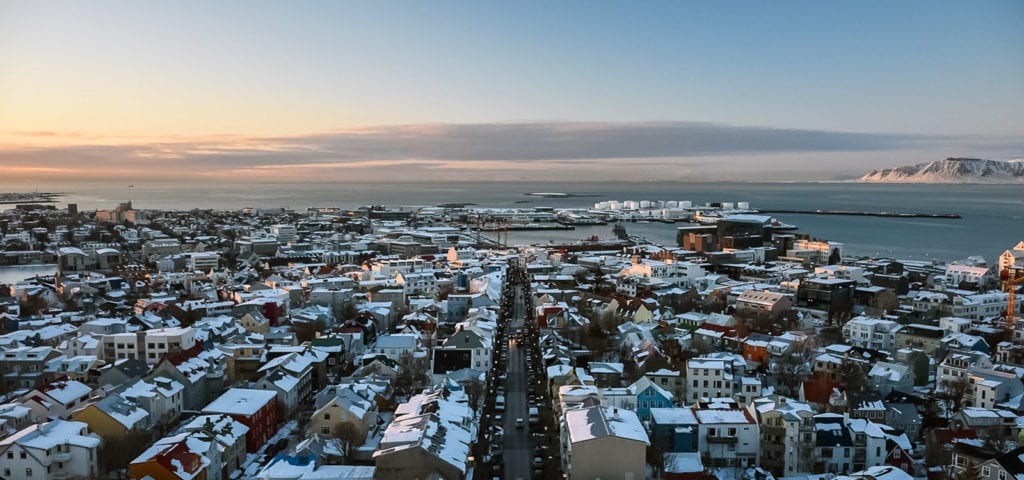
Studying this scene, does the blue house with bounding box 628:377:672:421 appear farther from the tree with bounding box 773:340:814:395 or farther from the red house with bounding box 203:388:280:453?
the red house with bounding box 203:388:280:453

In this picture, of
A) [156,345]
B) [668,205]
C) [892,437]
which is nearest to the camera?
[892,437]

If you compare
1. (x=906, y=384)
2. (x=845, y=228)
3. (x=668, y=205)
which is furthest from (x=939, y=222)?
(x=906, y=384)

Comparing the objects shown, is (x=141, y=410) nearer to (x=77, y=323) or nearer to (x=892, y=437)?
(x=77, y=323)

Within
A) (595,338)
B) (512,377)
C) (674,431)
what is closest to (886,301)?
(595,338)

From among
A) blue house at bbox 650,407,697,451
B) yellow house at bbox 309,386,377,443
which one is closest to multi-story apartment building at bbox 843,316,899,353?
blue house at bbox 650,407,697,451

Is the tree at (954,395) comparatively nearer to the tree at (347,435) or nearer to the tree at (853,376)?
the tree at (853,376)

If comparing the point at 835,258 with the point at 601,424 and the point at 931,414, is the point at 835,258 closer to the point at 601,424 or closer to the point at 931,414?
the point at 931,414

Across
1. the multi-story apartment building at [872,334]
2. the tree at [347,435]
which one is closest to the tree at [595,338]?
the multi-story apartment building at [872,334]
